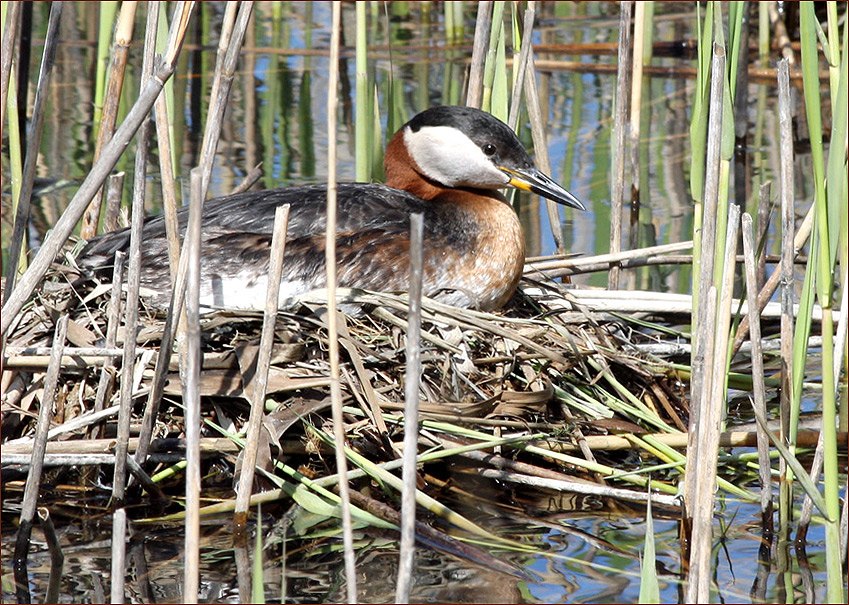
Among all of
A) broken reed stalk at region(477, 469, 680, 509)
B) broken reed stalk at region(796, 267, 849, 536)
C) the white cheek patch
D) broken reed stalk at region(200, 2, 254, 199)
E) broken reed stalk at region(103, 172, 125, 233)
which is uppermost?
broken reed stalk at region(200, 2, 254, 199)

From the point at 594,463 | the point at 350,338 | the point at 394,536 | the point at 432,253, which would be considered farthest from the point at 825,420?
the point at 432,253

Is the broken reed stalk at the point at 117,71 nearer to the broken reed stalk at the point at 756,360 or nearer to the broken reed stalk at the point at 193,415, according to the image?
the broken reed stalk at the point at 193,415

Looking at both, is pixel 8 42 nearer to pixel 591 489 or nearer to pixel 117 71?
pixel 117 71

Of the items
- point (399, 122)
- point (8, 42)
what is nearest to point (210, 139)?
point (8, 42)

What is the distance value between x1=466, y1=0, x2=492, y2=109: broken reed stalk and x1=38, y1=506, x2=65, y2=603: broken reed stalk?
225 centimetres

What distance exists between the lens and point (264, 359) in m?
2.92

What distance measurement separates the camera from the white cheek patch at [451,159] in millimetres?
4492

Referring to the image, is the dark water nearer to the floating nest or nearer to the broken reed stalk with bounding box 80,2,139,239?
the floating nest

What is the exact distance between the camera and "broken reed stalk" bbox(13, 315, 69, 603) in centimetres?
301

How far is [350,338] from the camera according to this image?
366 centimetres

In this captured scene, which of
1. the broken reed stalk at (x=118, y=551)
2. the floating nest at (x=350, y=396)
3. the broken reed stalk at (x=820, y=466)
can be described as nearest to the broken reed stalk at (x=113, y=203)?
the floating nest at (x=350, y=396)

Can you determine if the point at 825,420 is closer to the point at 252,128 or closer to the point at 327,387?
the point at 327,387

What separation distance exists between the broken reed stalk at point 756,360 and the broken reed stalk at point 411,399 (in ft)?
3.21

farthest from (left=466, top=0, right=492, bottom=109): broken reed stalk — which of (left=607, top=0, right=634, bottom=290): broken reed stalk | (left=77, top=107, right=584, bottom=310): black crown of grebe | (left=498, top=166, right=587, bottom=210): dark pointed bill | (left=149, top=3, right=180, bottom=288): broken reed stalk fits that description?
(left=149, top=3, right=180, bottom=288): broken reed stalk
